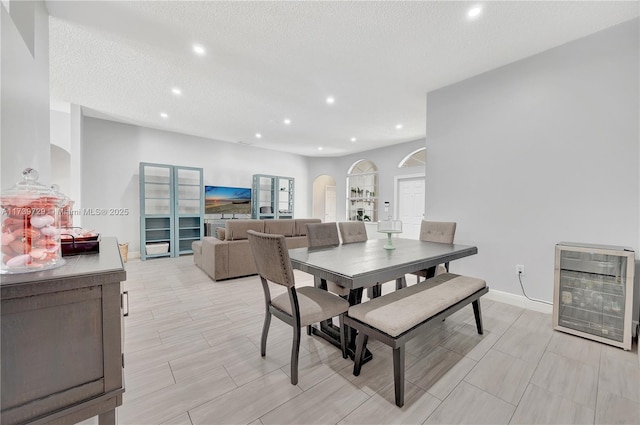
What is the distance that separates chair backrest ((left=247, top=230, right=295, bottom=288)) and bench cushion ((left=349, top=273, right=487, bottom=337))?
1.69 ft

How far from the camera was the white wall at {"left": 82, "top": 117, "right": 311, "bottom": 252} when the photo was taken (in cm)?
498

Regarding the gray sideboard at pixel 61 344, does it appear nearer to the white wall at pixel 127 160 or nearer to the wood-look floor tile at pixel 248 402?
the wood-look floor tile at pixel 248 402

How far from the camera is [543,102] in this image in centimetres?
272

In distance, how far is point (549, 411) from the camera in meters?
1.44

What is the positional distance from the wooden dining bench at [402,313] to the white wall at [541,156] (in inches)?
46.6

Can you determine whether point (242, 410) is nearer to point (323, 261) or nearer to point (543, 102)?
point (323, 261)

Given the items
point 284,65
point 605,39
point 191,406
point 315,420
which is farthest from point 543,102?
point 191,406

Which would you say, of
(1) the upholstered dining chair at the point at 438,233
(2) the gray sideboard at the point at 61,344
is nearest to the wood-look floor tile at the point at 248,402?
(2) the gray sideboard at the point at 61,344

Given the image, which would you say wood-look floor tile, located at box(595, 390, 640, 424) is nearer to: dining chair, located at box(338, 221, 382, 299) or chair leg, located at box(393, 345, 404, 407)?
chair leg, located at box(393, 345, 404, 407)

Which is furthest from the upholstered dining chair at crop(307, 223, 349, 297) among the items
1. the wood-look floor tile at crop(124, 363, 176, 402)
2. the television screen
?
the television screen

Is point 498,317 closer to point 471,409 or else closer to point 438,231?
point 438,231

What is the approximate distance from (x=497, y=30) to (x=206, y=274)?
188 inches

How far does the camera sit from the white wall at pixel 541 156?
91.5 inches

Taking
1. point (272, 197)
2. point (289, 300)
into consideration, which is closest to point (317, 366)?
point (289, 300)
